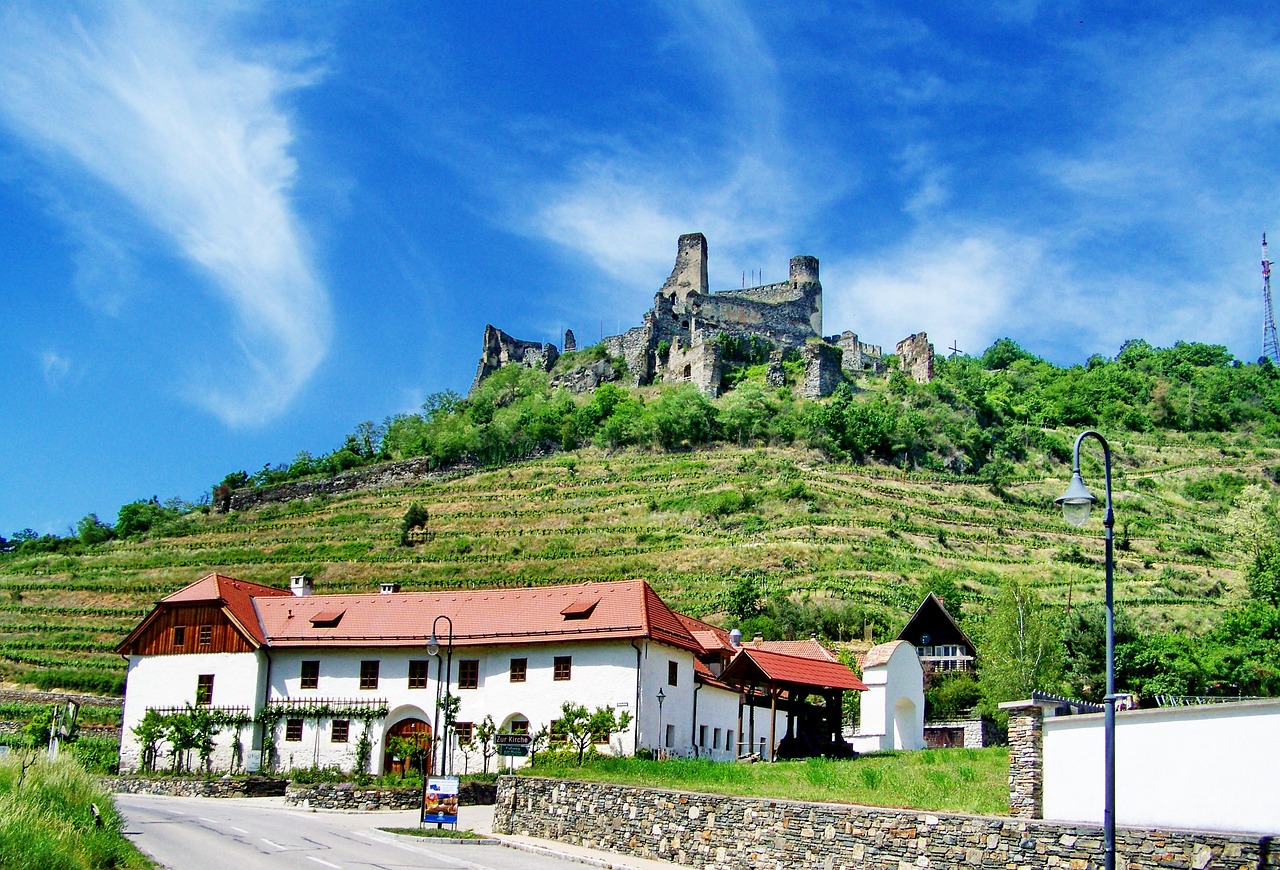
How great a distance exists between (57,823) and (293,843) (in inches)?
278

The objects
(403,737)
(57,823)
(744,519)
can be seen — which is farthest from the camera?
(744,519)

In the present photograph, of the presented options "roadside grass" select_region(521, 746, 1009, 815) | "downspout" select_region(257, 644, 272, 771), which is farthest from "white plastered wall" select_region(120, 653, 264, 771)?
"roadside grass" select_region(521, 746, 1009, 815)

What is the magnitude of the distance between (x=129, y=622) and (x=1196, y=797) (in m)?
64.4

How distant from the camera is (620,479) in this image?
8862 centimetres

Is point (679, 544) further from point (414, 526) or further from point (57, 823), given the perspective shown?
point (57, 823)

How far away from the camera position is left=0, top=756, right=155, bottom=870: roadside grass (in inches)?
586

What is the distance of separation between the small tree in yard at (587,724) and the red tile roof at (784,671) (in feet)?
12.0

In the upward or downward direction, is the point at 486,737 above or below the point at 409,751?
above

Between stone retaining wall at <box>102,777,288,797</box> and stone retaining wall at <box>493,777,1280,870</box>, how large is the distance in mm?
13617

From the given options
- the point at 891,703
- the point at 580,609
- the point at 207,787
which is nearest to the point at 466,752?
the point at 580,609

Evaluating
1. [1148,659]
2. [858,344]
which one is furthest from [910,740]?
[858,344]

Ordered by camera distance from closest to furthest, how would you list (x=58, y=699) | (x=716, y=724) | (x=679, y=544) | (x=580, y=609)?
(x=580, y=609) < (x=716, y=724) < (x=58, y=699) < (x=679, y=544)

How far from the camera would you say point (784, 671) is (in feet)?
118

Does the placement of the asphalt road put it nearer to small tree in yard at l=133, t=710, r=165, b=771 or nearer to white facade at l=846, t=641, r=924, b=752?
small tree in yard at l=133, t=710, r=165, b=771
